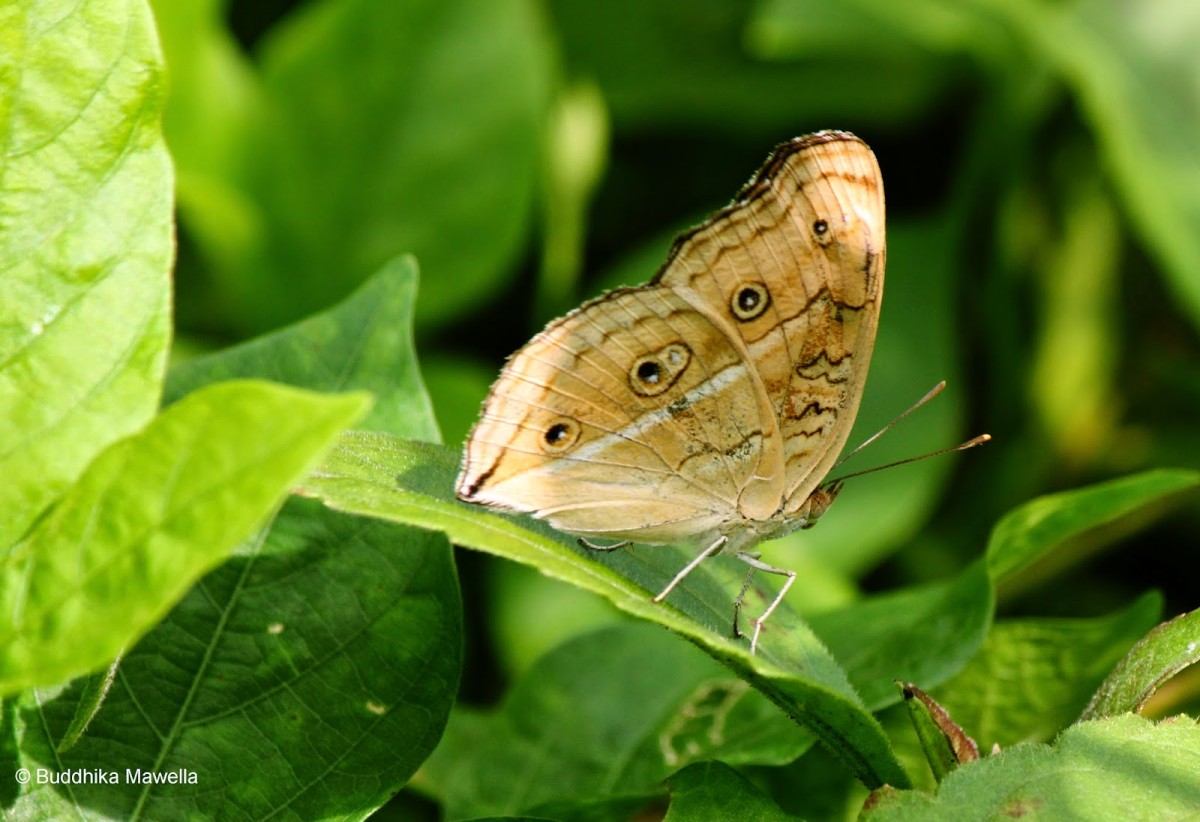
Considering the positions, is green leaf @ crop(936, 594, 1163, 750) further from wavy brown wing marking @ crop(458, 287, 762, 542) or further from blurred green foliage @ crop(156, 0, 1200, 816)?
blurred green foliage @ crop(156, 0, 1200, 816)

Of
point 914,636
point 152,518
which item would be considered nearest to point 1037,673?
point 914,636

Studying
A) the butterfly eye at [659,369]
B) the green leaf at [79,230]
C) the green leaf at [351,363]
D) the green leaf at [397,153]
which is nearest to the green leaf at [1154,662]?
the butterfly eye at [659,369]

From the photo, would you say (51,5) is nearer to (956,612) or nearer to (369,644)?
(369,644)

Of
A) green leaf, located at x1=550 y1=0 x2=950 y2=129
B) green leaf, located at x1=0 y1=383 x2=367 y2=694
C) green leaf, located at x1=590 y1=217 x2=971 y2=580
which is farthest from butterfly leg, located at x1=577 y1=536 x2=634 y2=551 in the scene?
green leaf, located at x1=550 y1=0 x2=950 y2=129

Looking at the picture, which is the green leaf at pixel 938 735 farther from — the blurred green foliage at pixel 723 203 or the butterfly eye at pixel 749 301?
the butterfly eye at pixel 749 301

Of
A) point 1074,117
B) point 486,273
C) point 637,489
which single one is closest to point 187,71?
point 486,273

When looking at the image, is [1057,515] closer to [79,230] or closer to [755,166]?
[79,230]
